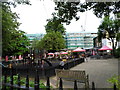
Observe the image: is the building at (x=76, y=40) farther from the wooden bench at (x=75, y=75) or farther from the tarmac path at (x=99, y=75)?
the wooden bench at (x=75, y=75)

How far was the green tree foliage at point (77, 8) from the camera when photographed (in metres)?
6.16

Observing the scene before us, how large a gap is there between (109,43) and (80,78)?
47.6 metres

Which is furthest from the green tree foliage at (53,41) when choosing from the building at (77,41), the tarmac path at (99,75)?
the building at (77,41)

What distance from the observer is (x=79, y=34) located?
125m

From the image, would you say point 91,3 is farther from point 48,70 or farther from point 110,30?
point 110,30

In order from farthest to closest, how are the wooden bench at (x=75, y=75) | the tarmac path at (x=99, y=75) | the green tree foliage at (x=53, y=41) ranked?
the green tree foliage at (x=53, y=41)
the tarmac path at (x=99, y=75)
the wooden bench at (x=75, y=75)

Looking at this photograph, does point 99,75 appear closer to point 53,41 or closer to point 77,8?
point 77,8

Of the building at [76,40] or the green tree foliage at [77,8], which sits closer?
the green tree foliage at [77,8]

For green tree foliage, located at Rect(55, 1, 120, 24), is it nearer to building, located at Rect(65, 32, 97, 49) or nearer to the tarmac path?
the tarmac path

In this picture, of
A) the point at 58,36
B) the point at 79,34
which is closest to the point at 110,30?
the point at 58,36

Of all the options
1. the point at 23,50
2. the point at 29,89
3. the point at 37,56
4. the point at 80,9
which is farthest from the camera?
the point at 23,50

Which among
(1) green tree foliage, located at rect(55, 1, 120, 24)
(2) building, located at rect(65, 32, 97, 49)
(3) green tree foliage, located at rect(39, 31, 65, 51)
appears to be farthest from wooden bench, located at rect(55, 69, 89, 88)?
(2) building, located at rect(65, 32, 97, 49)

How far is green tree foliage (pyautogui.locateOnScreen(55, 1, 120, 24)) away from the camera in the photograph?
6.16m

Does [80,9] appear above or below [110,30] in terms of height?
below
